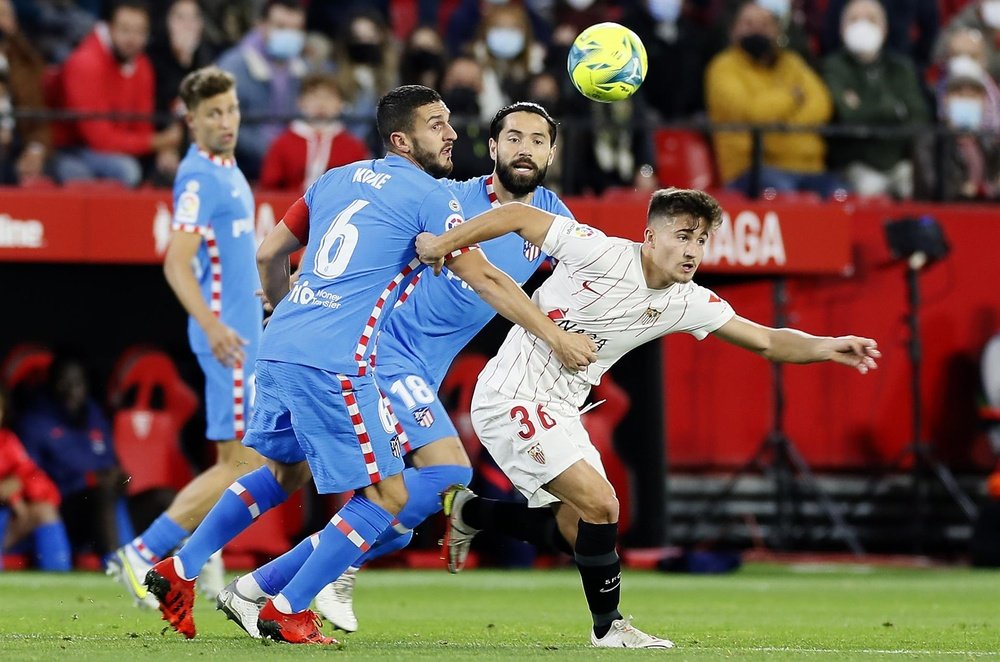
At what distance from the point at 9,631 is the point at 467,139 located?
6.89m

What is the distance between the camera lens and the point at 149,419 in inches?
553

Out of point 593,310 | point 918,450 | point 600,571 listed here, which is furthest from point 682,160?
point 600,571

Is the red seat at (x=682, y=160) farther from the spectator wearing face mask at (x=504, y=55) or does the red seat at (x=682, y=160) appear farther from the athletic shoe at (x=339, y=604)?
the athletic shoe at (x=339, y=604)

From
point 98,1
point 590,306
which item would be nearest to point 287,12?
point 98,1

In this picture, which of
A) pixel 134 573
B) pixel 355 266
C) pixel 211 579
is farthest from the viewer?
pixel 211 579

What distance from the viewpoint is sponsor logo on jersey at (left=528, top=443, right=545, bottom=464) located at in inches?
291

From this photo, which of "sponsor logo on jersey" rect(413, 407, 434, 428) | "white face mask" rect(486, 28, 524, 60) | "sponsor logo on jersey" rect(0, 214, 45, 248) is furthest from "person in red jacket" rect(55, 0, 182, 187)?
"sponsor logo on jersey" rect(413, 407, 434, 428)

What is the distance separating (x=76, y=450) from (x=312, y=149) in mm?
2954

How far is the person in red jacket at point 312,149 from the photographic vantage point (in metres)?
13.8

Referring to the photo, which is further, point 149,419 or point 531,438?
point 149,419

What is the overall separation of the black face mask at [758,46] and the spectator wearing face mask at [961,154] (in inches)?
63.7

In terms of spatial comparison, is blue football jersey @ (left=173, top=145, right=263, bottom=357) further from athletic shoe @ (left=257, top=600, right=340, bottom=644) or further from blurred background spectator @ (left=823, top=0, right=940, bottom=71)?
blurred background spectator @ (left=823, top=0, right=940, bottom=71)

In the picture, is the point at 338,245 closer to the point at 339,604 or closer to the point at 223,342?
the point at 339,604

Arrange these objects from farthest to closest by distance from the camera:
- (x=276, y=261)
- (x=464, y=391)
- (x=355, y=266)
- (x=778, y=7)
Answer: (x=778, y=7) → (x=464, y=391) → (x=276, y=261) → (x=355, y=266)
